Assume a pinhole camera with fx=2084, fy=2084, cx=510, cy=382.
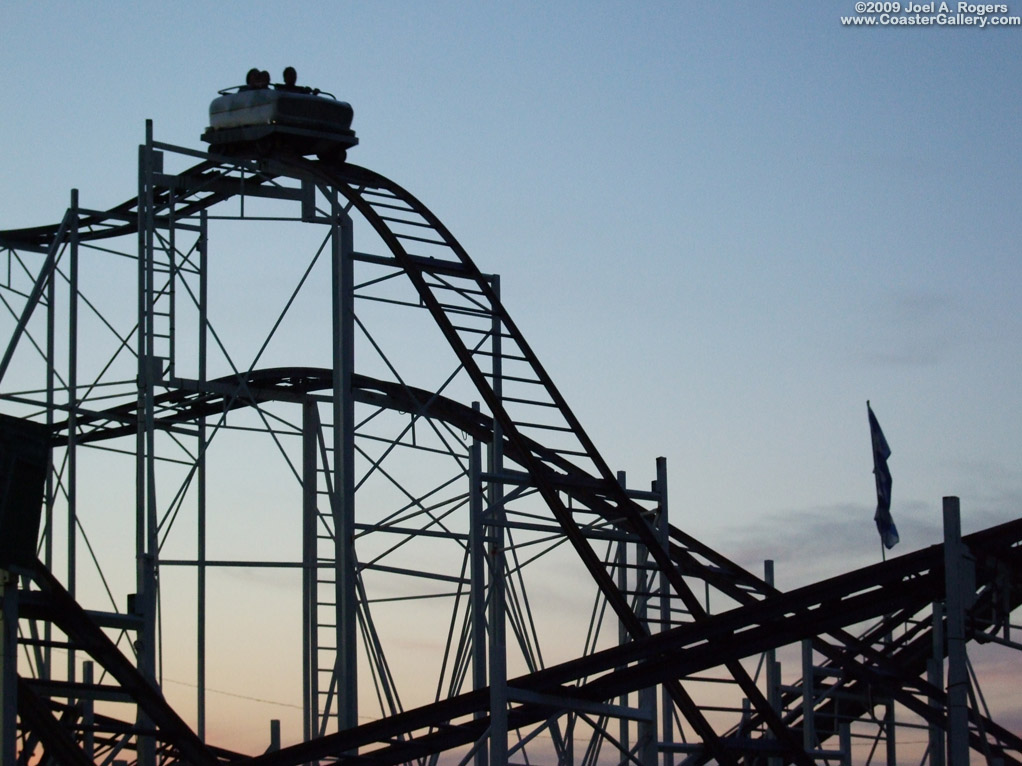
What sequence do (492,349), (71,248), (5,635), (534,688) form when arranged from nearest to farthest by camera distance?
(5,635)
(534,688)
(492,349)
(71,248)

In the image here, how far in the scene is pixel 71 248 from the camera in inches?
1357

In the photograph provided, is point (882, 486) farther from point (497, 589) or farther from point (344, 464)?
point (344, 464)

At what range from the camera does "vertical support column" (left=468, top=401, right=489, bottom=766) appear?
1051 inches

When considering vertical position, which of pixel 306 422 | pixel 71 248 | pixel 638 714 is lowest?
pixel 638 714

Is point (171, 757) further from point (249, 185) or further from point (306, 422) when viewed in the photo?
point (249, 185)

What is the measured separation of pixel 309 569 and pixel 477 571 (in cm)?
716

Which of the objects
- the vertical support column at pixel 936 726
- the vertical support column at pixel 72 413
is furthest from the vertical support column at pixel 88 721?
the vertical support column at pixel 936 726

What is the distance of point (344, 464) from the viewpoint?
31.0 meters

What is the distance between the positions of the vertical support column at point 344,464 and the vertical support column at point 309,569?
1.41m

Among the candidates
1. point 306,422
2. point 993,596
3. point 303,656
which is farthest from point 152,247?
point 993,596

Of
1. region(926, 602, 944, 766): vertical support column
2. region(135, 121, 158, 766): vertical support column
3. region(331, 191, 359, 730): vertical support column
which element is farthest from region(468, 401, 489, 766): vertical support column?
region(926, 602, 944, 766): vertical support column

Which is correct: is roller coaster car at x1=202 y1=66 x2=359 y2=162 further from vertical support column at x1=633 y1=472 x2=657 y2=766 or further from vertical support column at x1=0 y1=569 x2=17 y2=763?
vertical support column at x1=0 y1=569 x2=17 y2=763

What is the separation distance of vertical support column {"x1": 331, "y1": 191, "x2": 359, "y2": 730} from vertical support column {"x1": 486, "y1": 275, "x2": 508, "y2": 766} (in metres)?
2.15

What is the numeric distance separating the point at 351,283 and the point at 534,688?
930 cm
